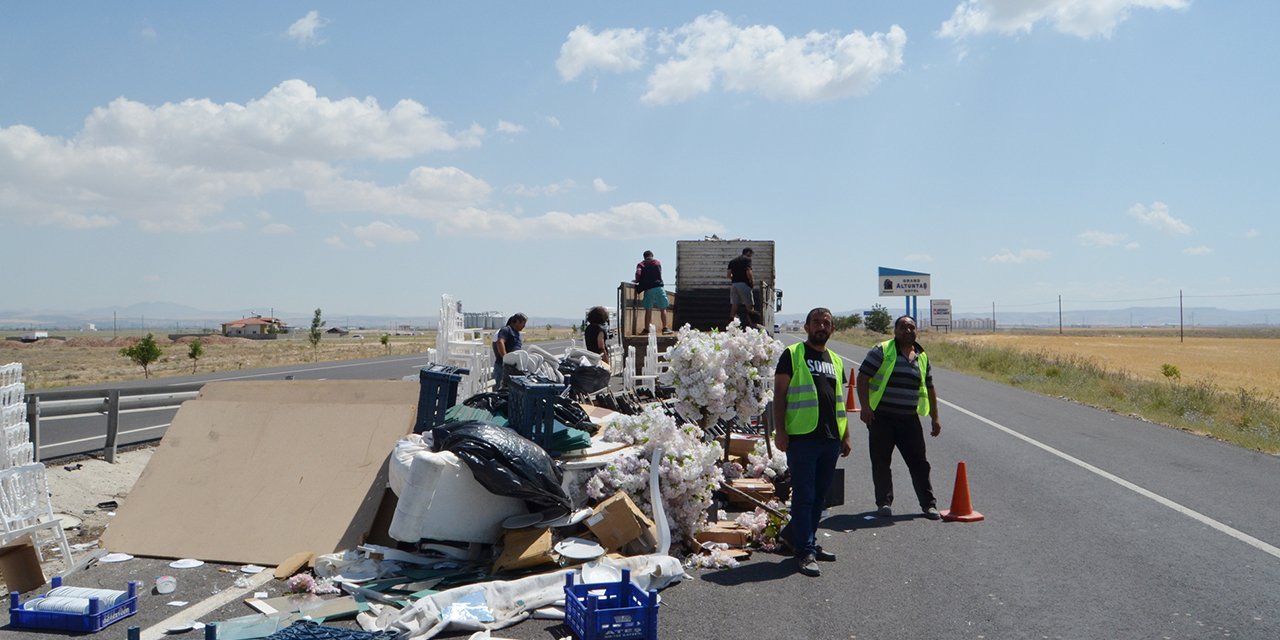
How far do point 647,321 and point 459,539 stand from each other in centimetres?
995

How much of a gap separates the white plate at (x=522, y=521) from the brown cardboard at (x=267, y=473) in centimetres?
122

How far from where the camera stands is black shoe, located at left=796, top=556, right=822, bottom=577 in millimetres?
6273

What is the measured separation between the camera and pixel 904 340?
858 centimetres

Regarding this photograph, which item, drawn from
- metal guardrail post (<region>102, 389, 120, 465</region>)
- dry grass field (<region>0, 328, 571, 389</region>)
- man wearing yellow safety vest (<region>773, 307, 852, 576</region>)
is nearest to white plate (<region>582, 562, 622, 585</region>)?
man wearing yellow safety vest (<region>773, 307, 852, 576</region>)

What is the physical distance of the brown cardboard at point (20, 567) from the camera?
18.8ft

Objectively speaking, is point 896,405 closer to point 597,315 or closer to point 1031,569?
point 1031,569

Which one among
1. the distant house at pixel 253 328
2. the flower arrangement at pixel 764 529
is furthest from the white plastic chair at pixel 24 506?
the distant house at pixel 253 328

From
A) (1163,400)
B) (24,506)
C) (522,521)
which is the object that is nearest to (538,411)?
(522,521)

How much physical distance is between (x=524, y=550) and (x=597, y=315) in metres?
5.86

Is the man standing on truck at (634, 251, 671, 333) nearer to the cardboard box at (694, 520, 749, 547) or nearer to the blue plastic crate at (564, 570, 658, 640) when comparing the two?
the cardboard box at (694, 520, 749, 547)

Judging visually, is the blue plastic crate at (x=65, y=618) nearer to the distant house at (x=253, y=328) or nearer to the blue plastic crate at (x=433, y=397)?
the blue plastic crate at (x=433, y=397)

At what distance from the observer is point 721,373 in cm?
844

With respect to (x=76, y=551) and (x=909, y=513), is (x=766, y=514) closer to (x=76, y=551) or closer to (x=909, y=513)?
(x=909, y=513)

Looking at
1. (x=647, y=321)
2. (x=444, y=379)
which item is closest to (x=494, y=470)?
(x=444, y=379)
